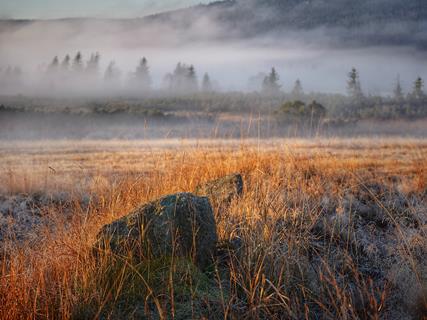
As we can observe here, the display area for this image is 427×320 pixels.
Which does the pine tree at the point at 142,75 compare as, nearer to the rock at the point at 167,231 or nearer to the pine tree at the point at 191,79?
the pine tree at the point at 191,79

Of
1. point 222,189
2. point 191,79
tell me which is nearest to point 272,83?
point 191,79

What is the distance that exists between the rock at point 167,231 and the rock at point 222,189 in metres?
1.46

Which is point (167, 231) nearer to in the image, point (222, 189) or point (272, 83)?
point (222, 189)

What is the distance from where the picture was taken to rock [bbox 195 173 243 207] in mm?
4983

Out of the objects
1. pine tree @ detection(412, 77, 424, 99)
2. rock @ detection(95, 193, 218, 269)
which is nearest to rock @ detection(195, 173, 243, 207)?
rock @ detection(95, 193, 218, 269)

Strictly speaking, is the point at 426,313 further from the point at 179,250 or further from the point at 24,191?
the point at 24,191

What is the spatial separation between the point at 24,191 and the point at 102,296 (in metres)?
5.63

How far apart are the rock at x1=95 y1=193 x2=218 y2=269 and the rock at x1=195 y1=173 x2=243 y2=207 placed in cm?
146

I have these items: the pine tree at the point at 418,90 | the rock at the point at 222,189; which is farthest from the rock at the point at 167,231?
the pine tree at the point at 418,90

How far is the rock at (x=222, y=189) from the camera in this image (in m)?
4.98

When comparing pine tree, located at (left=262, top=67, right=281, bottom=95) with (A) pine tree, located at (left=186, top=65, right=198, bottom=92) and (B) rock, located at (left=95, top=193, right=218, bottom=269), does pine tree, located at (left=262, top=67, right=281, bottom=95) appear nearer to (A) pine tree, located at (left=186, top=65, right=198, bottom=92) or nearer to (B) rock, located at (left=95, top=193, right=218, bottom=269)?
(A) pine tree, located at (left=186, top=65, right=198, bottom=92)

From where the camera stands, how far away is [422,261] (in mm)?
3732

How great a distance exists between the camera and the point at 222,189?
516cm

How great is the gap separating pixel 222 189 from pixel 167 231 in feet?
6.79
